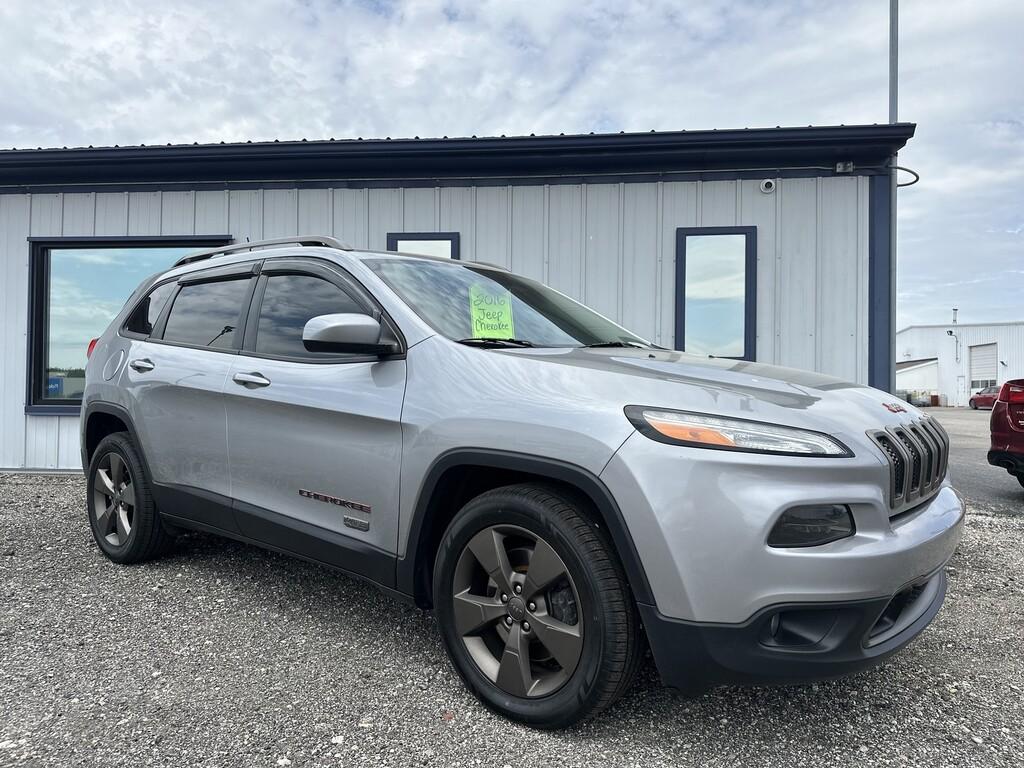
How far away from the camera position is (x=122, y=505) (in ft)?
13.1

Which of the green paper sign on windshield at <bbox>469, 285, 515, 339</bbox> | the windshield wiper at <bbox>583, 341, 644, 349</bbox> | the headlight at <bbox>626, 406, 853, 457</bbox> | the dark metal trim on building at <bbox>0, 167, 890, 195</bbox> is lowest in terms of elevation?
the headlight at <bbox>626, 406, 853, 457</bbox>

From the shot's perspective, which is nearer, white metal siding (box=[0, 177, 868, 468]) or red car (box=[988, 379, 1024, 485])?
red car (box=[988, 379, 1024, 485])

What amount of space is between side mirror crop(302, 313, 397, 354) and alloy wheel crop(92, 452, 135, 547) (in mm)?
2030

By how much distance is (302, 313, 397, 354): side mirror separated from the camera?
8.21ft

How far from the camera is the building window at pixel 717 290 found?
A: 6914 millimetres

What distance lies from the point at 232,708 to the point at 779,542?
1.92 m

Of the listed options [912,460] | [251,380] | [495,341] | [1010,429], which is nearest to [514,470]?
[495,341]

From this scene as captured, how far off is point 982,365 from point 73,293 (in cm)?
5990

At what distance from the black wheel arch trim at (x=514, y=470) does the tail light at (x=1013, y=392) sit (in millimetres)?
6087

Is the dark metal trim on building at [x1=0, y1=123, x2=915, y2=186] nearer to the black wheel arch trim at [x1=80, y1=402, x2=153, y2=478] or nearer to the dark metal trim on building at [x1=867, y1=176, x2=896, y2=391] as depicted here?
the dark metal trim on building at [x1=867, y1=176, x2=896, y2=391]

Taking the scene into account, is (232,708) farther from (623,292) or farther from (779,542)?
(623,292)

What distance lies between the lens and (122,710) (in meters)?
2.41

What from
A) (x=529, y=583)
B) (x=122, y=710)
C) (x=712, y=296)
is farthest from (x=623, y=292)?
(x=122, y=710)

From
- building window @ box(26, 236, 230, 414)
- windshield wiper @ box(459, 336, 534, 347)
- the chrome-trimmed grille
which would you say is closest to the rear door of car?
windshield wiper @ box(459, 336, 534, 347)
